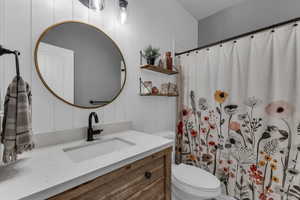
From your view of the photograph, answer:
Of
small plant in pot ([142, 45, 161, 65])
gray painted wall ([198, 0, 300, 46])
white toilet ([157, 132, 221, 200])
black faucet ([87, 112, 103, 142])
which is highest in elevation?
gray painted wall ([198, 0, 300, 46])

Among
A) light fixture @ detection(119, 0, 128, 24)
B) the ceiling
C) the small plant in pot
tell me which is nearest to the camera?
light fixture @ detection(119, 0, 128, 24)

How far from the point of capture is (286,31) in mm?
1125

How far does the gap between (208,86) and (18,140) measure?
1732 mm

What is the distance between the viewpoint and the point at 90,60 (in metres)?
1.12

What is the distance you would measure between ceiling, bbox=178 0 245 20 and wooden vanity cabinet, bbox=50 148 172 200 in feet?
→ 7.10

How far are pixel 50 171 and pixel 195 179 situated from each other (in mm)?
1165

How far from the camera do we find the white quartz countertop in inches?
18.3

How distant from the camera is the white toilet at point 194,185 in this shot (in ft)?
3.59

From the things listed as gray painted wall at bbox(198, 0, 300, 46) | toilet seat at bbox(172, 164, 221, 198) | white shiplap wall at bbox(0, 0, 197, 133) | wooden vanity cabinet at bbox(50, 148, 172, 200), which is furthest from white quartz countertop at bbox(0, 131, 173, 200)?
gray painted wall at bbox(198, 0, 300, 46)

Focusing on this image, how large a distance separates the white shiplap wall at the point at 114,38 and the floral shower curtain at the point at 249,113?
490 millimetres

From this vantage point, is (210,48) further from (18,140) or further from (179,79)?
(18,140)

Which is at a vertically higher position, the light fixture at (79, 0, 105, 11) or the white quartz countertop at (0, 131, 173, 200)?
the light fixture at (79, 0, 105, 11)

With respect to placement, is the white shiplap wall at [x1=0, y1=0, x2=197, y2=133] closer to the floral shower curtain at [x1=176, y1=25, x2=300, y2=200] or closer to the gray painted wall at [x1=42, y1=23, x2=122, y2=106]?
the gray painted wall at [x1=42, y1=23, x2=122, y2=106]

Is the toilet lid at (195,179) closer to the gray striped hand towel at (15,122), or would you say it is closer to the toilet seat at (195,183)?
the toilet seat at (195,183)
